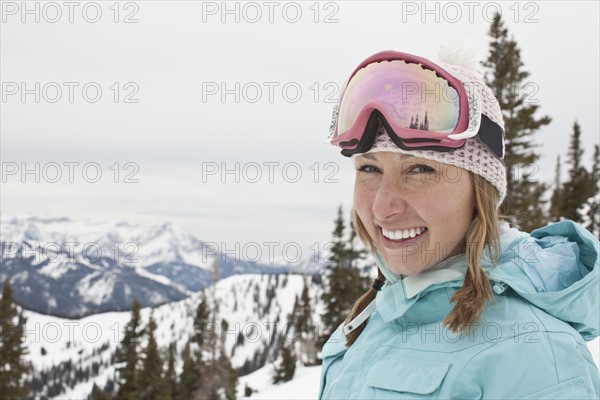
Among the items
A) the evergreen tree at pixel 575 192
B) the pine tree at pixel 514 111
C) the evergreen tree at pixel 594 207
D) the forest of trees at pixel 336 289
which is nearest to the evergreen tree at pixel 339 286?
the forest of trees at pixel 336 289

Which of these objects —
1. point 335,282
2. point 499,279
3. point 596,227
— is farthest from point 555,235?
point 596,227

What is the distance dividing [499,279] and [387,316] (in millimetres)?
552

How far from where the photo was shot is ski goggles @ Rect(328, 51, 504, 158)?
2232 mm

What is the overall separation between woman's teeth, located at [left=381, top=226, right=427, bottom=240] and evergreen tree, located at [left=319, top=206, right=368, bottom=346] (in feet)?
92.8

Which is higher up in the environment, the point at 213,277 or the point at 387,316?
the point at 387,316

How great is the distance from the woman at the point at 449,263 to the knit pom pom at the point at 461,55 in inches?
2.6

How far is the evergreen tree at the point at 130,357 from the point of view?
130ft

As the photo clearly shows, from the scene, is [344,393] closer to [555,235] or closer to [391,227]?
[391,227]

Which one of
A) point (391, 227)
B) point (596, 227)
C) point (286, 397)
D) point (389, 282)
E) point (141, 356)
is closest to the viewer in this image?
point (391, 227)

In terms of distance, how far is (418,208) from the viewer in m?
2.18

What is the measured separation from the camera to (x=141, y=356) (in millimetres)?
41188

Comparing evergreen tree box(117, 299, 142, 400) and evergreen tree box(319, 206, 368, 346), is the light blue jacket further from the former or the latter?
evergreen tree box(117, 299, 142, 400)

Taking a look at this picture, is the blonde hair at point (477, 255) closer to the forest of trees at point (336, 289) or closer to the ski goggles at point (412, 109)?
the ski goggles at point (412, 109)

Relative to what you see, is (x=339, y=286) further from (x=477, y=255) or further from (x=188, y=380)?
(x=477, y=255)
